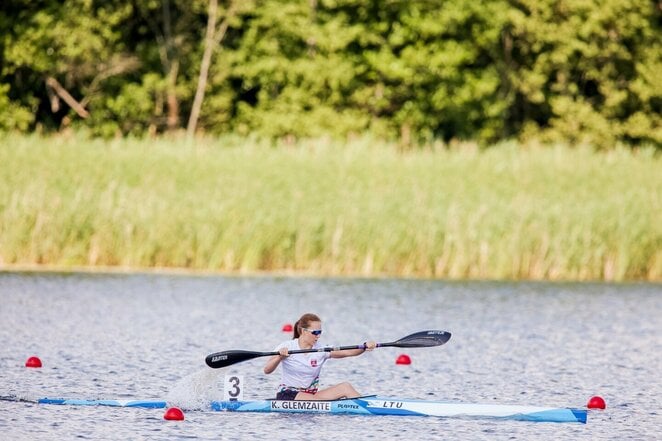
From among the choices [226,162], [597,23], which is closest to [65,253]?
[226,162]

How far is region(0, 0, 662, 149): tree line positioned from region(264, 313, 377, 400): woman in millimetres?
27480

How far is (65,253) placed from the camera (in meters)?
23.5

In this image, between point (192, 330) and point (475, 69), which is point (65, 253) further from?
point (475, 69)

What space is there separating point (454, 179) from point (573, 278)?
10.0 feet

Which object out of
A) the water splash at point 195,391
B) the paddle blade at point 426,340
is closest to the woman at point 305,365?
the water splash at point 195,391

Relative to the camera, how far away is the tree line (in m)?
40.3

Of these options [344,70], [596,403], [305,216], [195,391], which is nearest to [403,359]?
[596,403]

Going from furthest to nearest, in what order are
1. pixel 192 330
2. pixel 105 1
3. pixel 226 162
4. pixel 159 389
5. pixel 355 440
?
pixel 105 1 < pixel 226 162 < pixel 192 330 < pixel 159 389 < pixel 355 440

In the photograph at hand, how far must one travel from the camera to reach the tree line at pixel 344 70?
40.3m

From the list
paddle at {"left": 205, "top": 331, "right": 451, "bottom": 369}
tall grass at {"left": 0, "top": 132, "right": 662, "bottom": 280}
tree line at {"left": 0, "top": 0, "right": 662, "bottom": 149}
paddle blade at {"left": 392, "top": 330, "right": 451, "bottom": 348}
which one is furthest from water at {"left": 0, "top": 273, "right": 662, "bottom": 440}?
tree line at {"left": 0, "top": 0, "right": 662, "bottom": 149}

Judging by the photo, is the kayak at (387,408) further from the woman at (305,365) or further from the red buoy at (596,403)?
the red buoy at (596,403)

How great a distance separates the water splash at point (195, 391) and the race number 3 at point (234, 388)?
0.21 meters

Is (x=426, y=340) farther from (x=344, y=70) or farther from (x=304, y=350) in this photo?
(x=344, y=70)

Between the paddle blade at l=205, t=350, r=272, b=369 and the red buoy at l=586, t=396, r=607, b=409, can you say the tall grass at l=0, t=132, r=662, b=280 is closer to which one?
the paddle blade at l=205, t=350, r=272, b=369
